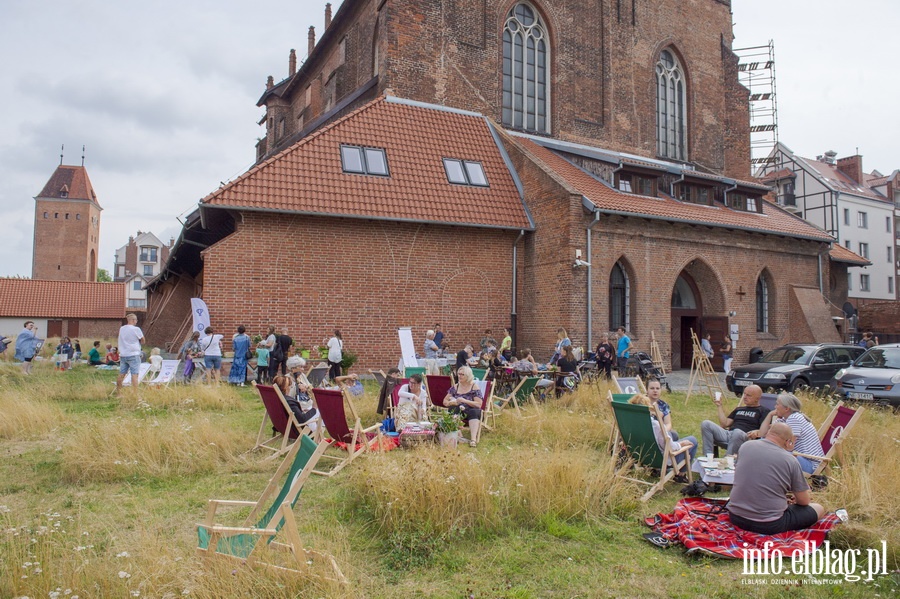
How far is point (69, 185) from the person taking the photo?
65062 millimetres

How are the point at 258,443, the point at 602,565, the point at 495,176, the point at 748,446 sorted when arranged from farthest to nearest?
the point at 495,176, the point at 258,443, the point at 748,446, the point at 602,565

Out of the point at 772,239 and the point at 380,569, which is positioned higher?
the point at 772,239

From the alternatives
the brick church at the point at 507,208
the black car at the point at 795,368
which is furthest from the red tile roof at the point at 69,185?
the black car at the point at 795,368

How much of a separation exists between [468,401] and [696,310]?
48.0ft

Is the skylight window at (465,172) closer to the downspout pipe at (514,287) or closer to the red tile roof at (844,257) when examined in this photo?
the downspout pipe at (514,287)

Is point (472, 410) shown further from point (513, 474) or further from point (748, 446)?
point (748, 446)

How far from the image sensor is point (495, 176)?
19141mm

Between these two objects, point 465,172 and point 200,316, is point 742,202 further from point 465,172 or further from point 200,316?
point 200,316

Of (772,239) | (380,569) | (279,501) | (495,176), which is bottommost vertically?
(380,569)

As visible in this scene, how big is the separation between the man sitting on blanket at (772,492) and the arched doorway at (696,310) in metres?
16.1

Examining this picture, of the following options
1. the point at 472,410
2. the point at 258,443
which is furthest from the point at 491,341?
the point at 258,443

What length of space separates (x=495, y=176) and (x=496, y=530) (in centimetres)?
1509

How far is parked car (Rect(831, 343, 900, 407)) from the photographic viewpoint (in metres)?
12.4

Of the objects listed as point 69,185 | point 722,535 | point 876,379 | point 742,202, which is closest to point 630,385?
point 722,535
